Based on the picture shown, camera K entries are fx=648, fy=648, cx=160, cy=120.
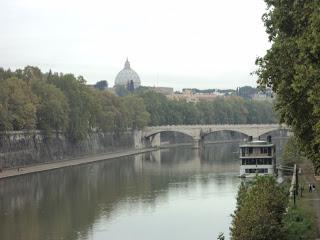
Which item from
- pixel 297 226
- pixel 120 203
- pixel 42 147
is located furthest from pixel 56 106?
pixel 297 226

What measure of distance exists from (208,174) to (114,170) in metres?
11.1

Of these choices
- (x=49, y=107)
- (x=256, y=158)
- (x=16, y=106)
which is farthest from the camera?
(x=49, y=107)

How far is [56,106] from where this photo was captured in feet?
241

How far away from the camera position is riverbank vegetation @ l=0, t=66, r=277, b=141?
219 ft

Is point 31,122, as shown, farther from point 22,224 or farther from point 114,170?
point 22,224

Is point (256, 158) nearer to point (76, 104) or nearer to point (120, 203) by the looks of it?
point (120, 203)

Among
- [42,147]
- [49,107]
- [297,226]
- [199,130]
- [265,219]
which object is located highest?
[49,107]

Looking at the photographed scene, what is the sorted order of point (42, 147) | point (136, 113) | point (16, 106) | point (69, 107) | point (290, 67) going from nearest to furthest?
1. point (290, 67)
2. point (16, 106)
3. point (42, 147)
4. point (69, 107)
5. point (136, 113)

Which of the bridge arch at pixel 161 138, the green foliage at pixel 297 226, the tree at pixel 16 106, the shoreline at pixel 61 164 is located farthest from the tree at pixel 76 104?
the green foliage at pixel 297 226

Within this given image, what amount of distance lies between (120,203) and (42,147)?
32.8 m

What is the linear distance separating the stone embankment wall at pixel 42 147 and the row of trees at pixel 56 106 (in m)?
1.15

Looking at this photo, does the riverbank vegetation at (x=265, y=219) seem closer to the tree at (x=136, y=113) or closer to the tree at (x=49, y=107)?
the tree at (x=49, y=107)

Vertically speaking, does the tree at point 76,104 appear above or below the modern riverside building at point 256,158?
above

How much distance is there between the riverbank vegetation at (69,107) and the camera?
66812mm
